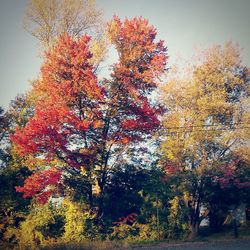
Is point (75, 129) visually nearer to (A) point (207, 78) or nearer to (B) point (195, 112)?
(B) point (195, 112)

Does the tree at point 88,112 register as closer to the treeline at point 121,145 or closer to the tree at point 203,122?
the treeline at point 121,145

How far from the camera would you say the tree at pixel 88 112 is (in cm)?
1761

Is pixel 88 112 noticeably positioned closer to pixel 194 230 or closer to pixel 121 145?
pixel 121 145

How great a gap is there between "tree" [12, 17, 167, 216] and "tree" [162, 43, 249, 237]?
4.63m

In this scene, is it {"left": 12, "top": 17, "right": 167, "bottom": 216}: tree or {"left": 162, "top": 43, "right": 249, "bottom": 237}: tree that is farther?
{"left": 162, "top": 43, "right": 249, "bottom": 237}: tree

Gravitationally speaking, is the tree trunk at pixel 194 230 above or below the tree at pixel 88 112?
below

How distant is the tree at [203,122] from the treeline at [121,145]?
9 centimetres

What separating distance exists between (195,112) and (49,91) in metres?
12.1

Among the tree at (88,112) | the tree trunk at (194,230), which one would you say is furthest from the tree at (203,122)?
the tree at (88,112)

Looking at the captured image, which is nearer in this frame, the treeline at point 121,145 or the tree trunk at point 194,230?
the treeline at point 121,145

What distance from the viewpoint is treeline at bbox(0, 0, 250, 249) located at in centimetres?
1836

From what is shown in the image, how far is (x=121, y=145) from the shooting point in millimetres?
20250

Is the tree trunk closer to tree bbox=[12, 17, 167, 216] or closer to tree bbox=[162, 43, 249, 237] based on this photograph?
tree bbox=[162, 43, 249, 237]

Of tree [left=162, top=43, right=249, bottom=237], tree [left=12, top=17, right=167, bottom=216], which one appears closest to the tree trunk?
tree [left=162, top=43, right=249, bottom=237]
